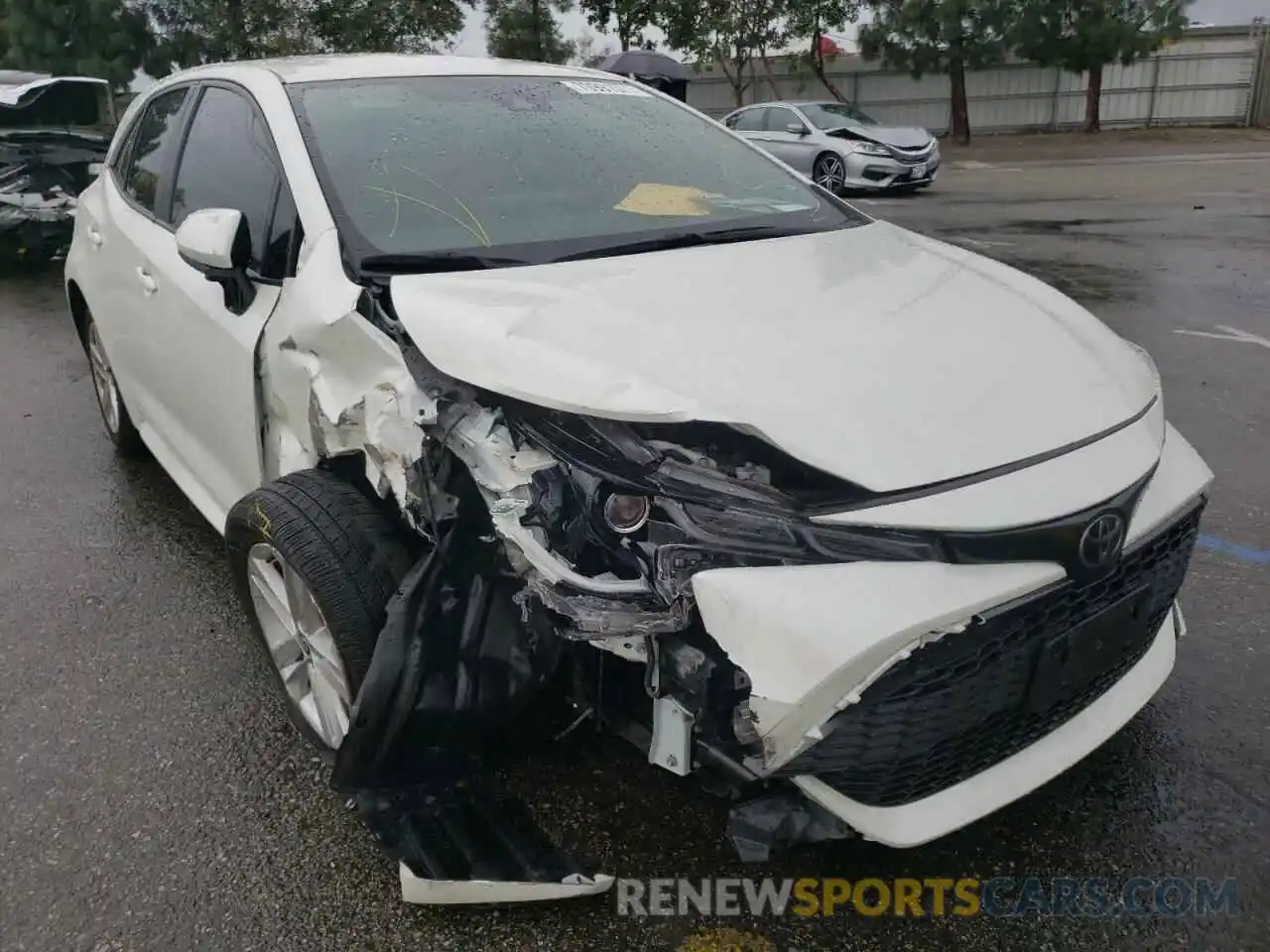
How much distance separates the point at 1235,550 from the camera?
3697 millimetres

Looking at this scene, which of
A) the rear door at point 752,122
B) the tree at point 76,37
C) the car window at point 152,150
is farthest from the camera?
the tree at point 76,37

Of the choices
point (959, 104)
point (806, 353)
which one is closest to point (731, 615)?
point (806, 353)

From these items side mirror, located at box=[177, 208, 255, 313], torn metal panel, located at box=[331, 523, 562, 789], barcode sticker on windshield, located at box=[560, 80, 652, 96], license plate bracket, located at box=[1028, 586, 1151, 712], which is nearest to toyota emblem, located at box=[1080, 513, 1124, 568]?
license plate bracket, located at box=[1028, 586, 1151, 712]

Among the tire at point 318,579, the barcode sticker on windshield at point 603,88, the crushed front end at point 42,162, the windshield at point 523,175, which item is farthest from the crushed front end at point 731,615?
the crushed front end at point 42,162

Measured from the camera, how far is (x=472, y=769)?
7.79 feet

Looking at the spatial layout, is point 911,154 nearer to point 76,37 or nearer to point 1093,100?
point 1093,100

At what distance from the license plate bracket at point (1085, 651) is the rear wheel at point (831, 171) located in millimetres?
14206

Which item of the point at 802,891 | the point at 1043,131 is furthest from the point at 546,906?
the point at 1043,131

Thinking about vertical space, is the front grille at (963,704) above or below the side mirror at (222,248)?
below

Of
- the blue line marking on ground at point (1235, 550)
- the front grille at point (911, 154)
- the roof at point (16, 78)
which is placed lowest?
the blue line marking on ground at point (1235, 550)

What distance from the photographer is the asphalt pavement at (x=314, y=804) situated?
2184 millimetres

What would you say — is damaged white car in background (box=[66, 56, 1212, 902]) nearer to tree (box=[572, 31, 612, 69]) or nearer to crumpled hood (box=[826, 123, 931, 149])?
crumpled hood (box=[826, 123, 931, 149])

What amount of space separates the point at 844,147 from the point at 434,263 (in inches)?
564

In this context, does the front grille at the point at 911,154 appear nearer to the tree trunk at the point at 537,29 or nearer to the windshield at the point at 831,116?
the windshield at the point at 831,116
